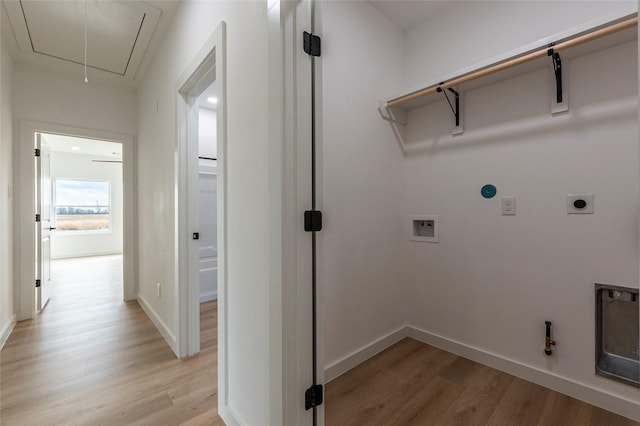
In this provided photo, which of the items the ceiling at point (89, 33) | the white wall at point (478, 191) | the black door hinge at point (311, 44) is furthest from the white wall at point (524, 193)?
the ceiling at point (89, 33)

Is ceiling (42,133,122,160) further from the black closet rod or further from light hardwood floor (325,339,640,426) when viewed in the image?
light hardwood floor (325,339,640,426)

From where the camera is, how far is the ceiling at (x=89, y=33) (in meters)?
2.17

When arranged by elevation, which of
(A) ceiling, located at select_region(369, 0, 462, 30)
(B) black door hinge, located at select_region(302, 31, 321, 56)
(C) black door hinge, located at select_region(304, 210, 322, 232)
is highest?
(A) ceiling, located at select_region(369, 0, 462, 30)

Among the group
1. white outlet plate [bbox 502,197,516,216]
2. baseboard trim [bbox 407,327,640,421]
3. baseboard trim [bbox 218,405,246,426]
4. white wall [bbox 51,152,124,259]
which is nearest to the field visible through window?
white wall [bbox 51,152,124,259]

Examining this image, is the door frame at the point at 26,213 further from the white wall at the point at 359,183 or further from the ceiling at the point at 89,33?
the white wall at the point at 359,183

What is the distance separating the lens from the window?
23.1 feet

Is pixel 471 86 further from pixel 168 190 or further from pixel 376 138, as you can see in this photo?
pixel 168 190

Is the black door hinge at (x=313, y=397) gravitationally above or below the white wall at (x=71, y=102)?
below

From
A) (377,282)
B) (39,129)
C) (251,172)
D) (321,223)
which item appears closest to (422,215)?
(377,282)

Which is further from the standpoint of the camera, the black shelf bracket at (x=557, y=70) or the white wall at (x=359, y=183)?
the white wall at (x=359, y=183)

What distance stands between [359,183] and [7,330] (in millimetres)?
3430

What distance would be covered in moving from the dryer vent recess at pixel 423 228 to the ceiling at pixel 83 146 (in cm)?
592

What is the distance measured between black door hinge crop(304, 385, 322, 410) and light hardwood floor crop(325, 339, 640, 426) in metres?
0.48

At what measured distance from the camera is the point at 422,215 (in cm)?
239
